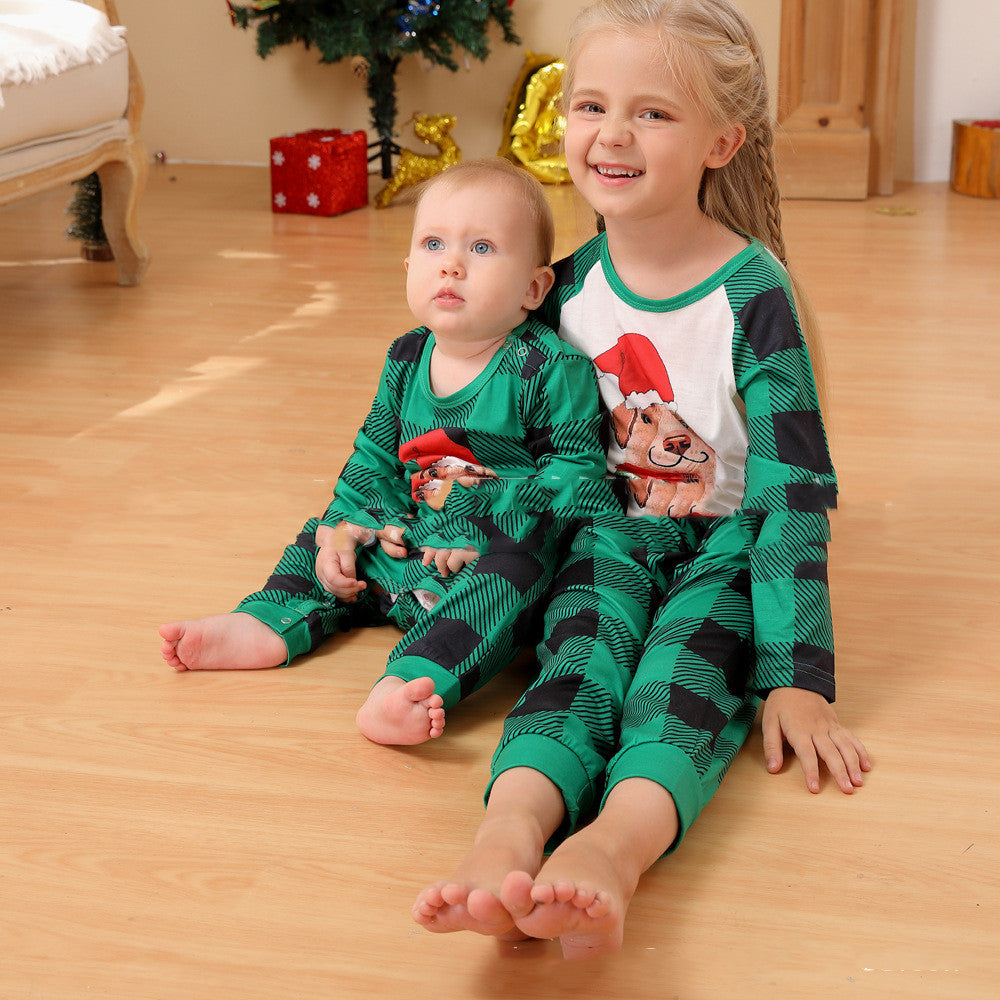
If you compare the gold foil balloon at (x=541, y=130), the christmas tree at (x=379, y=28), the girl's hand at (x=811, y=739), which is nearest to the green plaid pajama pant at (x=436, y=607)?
the girl's hand at (x=811, y=739)

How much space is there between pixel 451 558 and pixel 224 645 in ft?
0.68

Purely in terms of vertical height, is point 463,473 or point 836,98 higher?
point 836,98

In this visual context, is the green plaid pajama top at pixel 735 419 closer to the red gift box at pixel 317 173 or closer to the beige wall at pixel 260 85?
the red gift box at pixel 317 173

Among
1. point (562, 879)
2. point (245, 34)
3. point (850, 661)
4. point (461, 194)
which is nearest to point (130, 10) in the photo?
point (245, 34)

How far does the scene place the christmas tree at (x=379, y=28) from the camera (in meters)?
2.96

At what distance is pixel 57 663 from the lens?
110cm

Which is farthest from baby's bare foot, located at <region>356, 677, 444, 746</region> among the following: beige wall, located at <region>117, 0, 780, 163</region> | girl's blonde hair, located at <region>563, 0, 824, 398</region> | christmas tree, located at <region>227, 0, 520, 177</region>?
beige wall, located at <region>117, 0, 780, 163</region>

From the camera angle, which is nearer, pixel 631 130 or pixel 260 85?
pixel 631 130

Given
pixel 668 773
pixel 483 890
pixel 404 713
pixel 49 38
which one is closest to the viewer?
pixel 483 890

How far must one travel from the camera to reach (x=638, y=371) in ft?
3.61

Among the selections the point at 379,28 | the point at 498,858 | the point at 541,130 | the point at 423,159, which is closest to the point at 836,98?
the point at 541,130

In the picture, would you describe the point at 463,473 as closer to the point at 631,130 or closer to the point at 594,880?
the point at 631,130

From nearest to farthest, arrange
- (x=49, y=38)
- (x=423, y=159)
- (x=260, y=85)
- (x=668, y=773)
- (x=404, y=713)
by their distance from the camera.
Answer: (x=668, y=773)
(x=404, y=713)
(x=49, y=38)
(x=423, y=159)
(x=260, y=85)

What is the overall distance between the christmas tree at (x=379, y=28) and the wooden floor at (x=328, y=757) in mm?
1340
